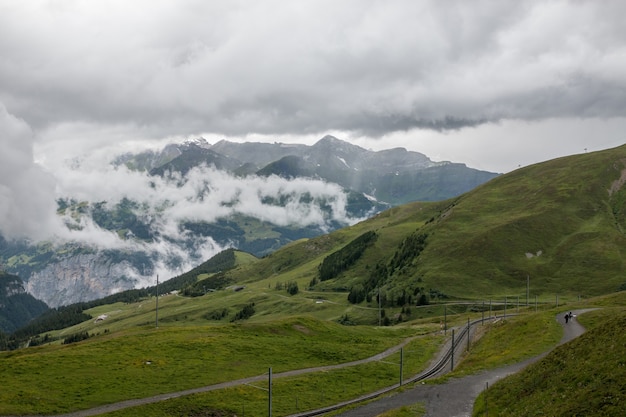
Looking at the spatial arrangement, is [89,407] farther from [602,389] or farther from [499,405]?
[602,389]

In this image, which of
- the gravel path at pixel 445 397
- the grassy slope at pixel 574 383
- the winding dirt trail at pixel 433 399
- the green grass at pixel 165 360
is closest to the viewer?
the grassy slope at pixel 574 383

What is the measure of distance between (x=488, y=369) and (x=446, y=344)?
59250 millimetres

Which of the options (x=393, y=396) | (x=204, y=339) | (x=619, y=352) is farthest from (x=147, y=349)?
(x=619, y=352)

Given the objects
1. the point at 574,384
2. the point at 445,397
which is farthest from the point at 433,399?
the point at 574,384

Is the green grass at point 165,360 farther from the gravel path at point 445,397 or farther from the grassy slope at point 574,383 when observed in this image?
the grassy slope at point 574,383

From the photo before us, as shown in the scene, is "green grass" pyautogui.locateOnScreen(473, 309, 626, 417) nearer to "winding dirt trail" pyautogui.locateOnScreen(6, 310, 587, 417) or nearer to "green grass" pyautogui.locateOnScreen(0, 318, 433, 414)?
"winding dirt trail" pyautogui.locateOnScreen(6, 310, 587, 417)

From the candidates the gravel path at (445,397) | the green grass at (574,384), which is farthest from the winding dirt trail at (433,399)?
the green grass at (574,384)

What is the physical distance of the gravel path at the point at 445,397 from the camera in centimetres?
6875

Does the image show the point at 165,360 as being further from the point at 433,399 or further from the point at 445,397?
the point at 445,397

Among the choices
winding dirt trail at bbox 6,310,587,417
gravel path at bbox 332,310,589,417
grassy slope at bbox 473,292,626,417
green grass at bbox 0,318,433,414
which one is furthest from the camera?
green grass at bbox 0,318,433,414

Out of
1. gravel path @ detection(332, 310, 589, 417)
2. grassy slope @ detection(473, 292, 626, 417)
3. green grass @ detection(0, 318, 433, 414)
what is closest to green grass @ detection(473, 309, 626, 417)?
grassy slope @ detection(473, 292, 626, 417)

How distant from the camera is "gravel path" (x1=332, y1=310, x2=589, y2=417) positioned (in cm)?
6875

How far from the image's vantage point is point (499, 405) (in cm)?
6200

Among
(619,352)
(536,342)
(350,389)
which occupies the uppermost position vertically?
(619,352)
